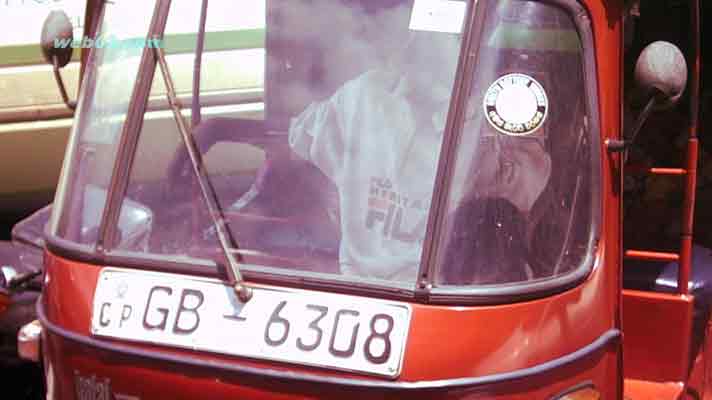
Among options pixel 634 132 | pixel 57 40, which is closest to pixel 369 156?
pixel 634 132

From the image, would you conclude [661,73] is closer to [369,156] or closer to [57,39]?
[369,156]

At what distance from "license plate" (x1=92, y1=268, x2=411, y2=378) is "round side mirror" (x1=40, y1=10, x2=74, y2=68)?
0.95m

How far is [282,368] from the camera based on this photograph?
2355 mm

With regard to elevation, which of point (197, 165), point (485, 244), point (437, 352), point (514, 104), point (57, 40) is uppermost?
point (57, 40)

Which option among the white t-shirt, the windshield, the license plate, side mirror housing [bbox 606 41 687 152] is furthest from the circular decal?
the license plate

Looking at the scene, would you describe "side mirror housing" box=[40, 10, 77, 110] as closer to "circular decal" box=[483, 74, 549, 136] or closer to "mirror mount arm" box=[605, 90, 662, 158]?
"circular decal" box=[483, 74, 549, 136]

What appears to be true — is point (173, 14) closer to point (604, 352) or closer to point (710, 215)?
point (604, 352)

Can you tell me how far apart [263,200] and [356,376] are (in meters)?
0.62

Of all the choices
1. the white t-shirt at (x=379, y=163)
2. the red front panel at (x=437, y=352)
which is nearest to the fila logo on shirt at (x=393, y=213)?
the white t-shirt at (x=379, y=163)

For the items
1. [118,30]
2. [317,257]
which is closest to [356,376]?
[317,257]

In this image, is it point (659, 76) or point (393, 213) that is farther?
point (393, 213)

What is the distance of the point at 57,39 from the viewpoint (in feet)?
10.3

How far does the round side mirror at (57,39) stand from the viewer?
10.3 feet

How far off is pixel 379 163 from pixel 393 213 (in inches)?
5.5
